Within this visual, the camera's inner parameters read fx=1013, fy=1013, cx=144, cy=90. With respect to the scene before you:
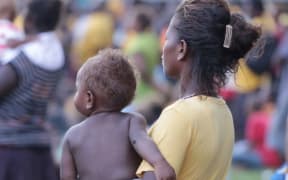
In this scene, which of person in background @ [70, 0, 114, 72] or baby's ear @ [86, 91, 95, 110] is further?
person in background @ [70, 0, 114, 72]

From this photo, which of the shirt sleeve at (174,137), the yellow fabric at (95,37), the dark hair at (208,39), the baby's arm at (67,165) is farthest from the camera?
the yellow fabric at (95,37)

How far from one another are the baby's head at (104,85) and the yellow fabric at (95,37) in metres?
9.16

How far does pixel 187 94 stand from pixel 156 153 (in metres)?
0.29

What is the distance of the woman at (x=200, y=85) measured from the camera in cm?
352

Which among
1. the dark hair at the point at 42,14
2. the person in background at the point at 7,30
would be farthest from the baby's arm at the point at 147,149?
the dark hair at the point at 42,14

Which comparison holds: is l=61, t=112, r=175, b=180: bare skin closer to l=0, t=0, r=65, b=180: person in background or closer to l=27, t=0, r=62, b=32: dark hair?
l=0, t=0, r=65, b=180: person in background

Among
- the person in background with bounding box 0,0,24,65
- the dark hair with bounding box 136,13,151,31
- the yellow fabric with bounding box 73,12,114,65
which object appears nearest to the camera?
the person in background with bounding box 0,0,24,65

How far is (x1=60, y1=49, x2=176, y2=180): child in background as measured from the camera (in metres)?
3.73

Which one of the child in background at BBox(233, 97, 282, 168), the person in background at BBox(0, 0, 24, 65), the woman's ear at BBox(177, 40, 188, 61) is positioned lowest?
Result: the child in background at BBox(233, 97, 282, 168)

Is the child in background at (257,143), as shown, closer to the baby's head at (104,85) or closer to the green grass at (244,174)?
the green grass at (244,174)

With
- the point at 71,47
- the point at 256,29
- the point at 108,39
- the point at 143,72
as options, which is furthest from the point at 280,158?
the point at 256,29

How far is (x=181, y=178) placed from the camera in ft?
11.7

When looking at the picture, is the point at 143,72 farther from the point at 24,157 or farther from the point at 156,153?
the point at 156,153

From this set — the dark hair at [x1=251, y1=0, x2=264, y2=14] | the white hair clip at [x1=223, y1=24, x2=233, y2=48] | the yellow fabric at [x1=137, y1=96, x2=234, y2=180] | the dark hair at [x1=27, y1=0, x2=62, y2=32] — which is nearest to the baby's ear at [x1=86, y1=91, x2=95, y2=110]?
the yellow fabric at [x1=137, y1=96, x2=234, y2=180]
